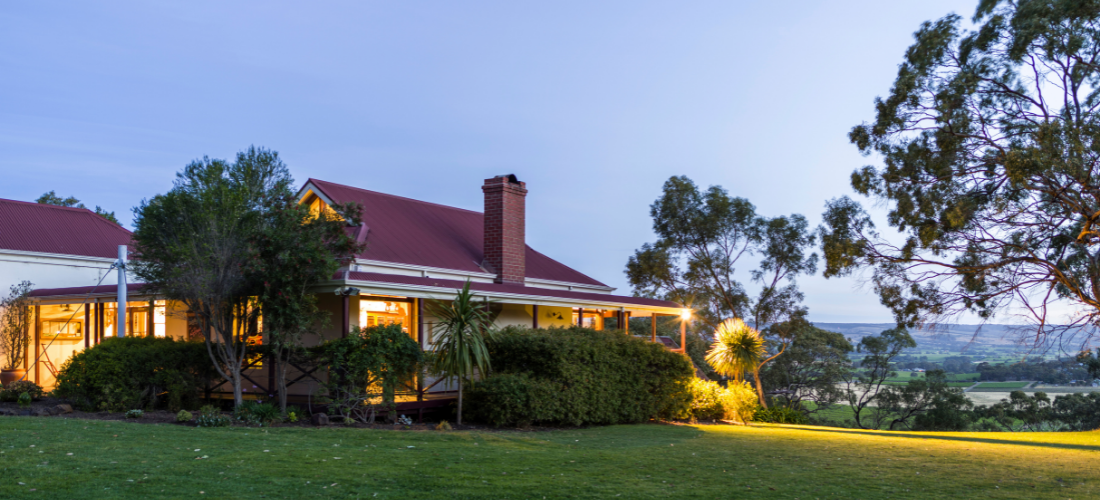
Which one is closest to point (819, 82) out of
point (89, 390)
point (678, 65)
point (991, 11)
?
point (678, 65)

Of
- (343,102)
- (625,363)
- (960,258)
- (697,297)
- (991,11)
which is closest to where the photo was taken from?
(625,363)

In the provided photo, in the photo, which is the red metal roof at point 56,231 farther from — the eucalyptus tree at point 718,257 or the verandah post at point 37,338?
the eucalyptus tree at point 718,257

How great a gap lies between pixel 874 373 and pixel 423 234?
28.0 metres

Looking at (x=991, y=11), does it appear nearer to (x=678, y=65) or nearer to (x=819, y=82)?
(x=819, y=82)

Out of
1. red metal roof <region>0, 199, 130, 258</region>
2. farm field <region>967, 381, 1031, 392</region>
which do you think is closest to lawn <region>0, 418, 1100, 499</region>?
→ red metal roof <region>0, 199, 130, 258</region>

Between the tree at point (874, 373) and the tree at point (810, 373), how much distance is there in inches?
44.3

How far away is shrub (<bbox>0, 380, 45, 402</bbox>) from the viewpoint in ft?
51.8

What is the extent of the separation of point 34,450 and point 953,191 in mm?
19589

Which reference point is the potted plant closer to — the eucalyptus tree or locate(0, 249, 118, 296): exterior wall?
locate(0, 249, 118, 296): exterior wall

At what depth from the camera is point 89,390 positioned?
1398cm

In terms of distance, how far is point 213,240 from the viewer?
13125 millimetres

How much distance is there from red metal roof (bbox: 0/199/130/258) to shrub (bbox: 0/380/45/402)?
688 centimetres

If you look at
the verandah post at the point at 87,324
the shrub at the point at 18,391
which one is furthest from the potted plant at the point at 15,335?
the shrub at the point at 18,391

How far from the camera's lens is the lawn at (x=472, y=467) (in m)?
6.98
